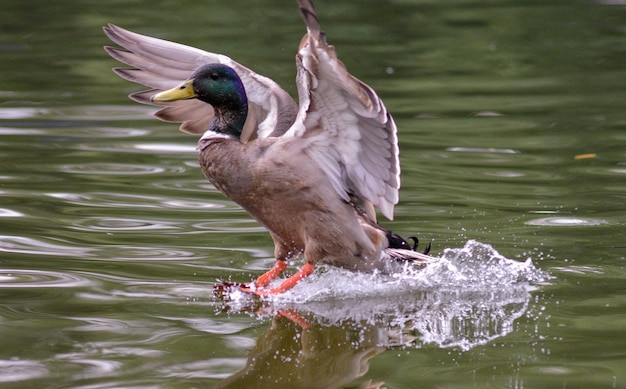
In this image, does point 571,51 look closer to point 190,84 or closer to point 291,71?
point 291,71

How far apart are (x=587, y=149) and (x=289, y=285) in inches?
154

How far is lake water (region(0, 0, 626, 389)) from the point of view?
5258 millimetres

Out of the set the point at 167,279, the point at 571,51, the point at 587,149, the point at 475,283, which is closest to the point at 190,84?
the point at 167,279

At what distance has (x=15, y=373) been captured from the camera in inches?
202

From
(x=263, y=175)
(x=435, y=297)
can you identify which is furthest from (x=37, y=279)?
(x=435, y=297)

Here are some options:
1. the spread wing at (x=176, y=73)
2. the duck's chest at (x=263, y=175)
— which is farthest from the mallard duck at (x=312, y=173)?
the spread wing at (x=176, y=73)

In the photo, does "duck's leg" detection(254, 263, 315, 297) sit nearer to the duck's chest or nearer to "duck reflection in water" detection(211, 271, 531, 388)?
"duck reflection in water" detection(211, 271, 531, 388)

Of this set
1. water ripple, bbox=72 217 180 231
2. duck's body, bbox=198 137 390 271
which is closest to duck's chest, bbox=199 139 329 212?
duck's body, bbox=198 137 390 271

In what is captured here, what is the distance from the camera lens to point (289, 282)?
21.2 ft

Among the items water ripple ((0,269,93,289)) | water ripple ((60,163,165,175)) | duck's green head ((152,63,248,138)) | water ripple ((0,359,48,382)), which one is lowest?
water ripple ((0,359,48,382))

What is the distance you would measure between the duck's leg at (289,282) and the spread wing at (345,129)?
48 centimetres

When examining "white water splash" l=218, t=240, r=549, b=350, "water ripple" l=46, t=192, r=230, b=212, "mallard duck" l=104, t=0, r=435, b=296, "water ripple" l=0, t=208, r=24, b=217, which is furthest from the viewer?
"water ripple" l=46, t=192, r=230, b=212

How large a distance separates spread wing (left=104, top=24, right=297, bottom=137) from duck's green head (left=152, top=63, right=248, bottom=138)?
23.1 inches

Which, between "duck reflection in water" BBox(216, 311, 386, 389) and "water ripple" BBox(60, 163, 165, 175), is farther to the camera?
"water ripple" BBox(60, 163, 165, 175)
